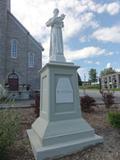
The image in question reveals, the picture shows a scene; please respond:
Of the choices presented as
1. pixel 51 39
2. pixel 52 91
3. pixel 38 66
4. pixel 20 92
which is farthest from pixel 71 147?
pixel 38 66

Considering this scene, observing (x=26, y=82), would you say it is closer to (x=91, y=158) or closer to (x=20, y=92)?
(x=20, y=92)

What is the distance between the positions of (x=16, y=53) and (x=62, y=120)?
20496mm

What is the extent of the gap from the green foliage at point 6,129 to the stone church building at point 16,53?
18621 millimetres

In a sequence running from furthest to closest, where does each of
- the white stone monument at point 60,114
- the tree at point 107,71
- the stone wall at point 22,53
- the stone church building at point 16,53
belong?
the tree at point 107,71 → the stone wall at point 22,53 → the stone church building at point 16,53 → the white stone monument at point 60,114

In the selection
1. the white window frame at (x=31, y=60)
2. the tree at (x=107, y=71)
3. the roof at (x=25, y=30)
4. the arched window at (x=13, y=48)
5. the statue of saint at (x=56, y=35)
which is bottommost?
the statue of saint at (x=56, y=35)

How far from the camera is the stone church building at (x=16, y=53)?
75.2 feet

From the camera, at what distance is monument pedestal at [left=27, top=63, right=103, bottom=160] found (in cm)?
437

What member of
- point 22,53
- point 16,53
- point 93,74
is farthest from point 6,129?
point 93,74

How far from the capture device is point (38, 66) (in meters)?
25.0

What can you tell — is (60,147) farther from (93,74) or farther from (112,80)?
(93,74)

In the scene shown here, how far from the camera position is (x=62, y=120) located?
16.0 ft

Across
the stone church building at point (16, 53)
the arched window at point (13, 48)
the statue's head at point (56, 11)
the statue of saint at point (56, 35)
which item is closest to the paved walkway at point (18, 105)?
the statue of saint at point (56, 35)

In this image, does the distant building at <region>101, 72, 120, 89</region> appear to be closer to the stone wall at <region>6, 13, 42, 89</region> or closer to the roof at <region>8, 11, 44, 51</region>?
the roof at <region>8, 11, 44, 51</region>

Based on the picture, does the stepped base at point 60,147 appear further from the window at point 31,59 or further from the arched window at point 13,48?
the window at point 31,59
